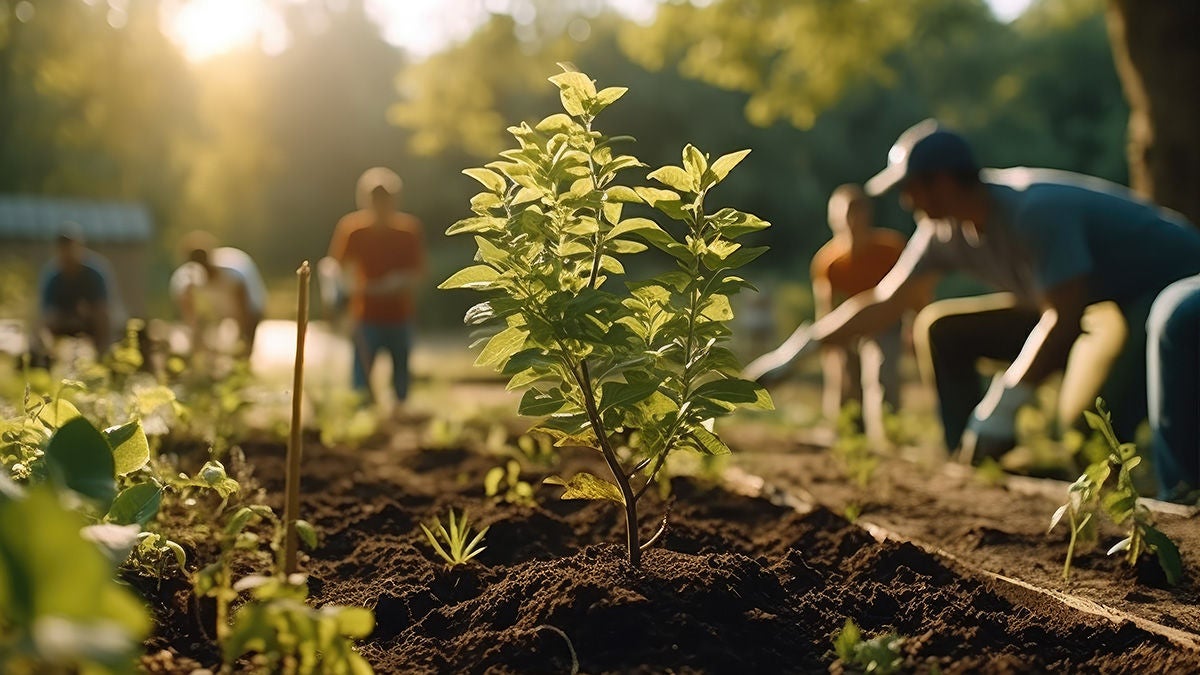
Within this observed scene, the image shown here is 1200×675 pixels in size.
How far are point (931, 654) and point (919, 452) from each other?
4.45 m

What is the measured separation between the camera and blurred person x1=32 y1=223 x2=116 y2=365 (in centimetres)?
994

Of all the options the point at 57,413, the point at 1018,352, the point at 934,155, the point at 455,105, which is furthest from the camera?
the point at 455,105

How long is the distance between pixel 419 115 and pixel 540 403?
12528mm

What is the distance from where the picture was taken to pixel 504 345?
240 centimetres

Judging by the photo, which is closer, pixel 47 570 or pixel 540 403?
pixel 47 570

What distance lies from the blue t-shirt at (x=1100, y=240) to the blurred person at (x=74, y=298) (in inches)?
313

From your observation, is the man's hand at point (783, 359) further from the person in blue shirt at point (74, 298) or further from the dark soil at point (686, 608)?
the person in blue shirt at point (74, 298)

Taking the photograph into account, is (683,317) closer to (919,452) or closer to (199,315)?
(919,452)

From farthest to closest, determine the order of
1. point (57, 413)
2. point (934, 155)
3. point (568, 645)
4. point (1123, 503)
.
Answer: point (934, 155) → point (1123, 503) → point (57, 413) → point (568, 645)

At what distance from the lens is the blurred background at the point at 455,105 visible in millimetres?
13469

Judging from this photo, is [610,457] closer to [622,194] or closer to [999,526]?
[622,194]

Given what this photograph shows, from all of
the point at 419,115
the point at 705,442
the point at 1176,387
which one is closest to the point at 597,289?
the point at 705,442

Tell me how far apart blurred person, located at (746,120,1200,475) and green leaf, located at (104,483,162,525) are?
3.65 meters

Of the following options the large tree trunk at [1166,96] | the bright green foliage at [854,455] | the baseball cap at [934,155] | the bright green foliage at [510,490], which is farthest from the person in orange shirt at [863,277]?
the bright green foliage at [510,490]
